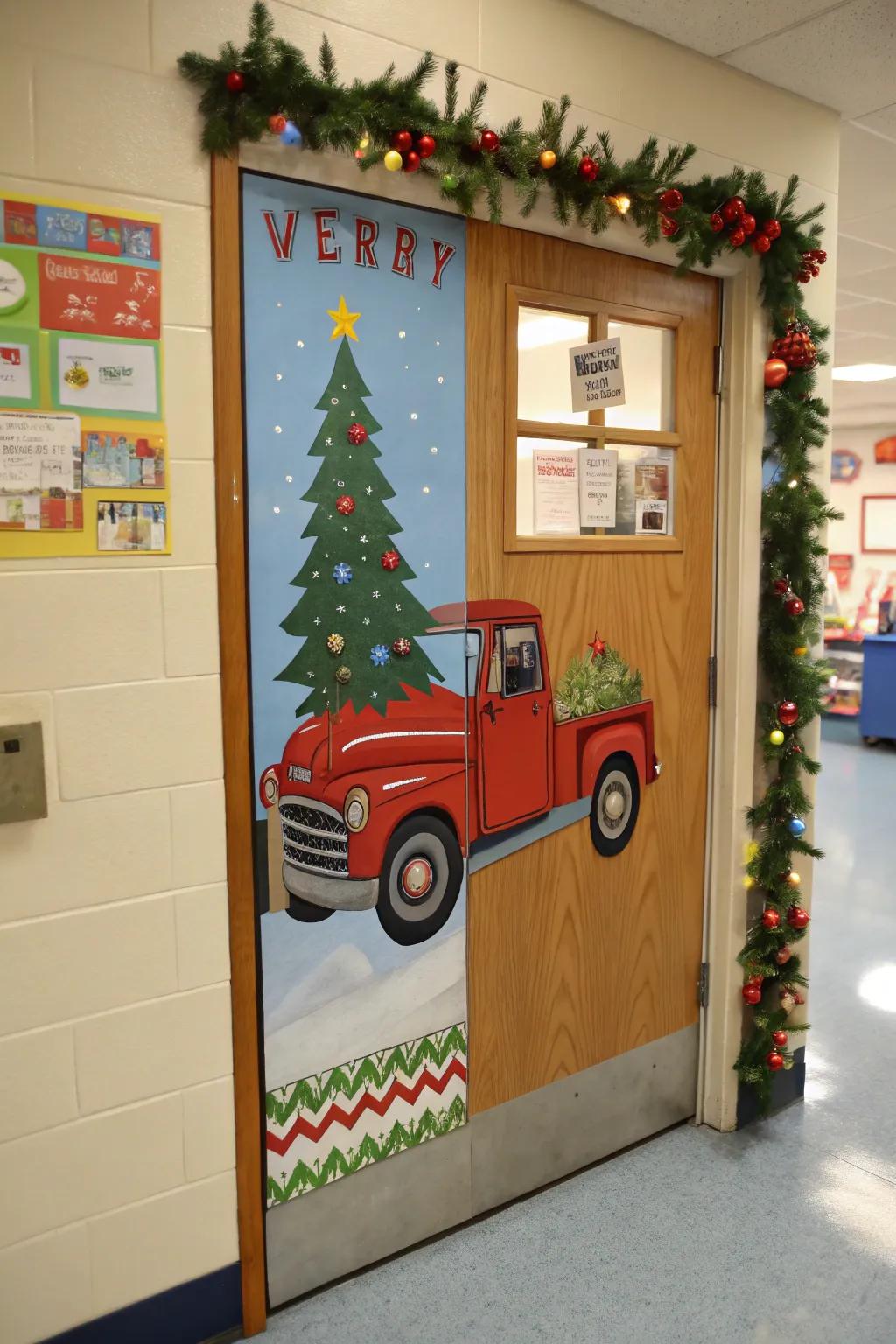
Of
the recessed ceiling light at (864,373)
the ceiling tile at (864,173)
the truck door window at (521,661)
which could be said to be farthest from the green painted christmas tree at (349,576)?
the recessed ceiling light at (864,373)

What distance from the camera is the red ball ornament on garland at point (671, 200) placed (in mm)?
2336

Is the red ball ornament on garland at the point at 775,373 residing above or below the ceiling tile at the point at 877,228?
below

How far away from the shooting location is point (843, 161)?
319 centimetres

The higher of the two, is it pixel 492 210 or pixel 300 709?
pixel 492 210

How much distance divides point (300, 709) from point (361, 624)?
0.73 feet

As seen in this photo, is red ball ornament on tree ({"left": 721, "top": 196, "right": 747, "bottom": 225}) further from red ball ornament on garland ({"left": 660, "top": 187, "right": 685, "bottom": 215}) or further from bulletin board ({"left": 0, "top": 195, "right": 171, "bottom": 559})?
bulletin board ({"left": 0, "top": 195, "right": 171, "bottom": 559})

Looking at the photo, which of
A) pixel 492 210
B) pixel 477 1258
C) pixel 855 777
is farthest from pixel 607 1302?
pixel 855 777

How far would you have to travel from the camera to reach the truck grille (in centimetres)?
208

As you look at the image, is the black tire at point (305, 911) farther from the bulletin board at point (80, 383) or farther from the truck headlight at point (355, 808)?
the bulletin board at point (80, 383)

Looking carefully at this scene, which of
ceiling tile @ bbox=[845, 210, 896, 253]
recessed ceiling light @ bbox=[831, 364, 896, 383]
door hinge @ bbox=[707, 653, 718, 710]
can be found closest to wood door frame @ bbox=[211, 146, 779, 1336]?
door hinge @ bbox=[707, 653, 718, 710]

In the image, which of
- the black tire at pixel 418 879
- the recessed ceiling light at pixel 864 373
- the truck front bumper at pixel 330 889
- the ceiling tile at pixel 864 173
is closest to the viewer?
the truck front bumper at pixel 330 889

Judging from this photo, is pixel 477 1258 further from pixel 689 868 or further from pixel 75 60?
pixel 75 60

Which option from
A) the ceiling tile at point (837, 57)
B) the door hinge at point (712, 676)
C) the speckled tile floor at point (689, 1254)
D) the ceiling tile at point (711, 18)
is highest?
the ceiling tile at point (711, 18)

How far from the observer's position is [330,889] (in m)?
2.14
